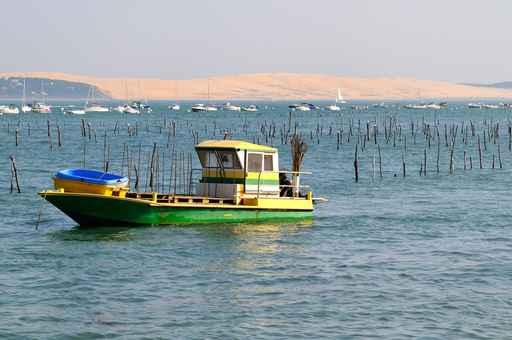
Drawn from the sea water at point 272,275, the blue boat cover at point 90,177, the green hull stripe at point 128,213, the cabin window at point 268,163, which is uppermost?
the cabin window at point 268,163

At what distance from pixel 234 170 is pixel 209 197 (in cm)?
150

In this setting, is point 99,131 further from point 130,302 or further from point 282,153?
point 130,302

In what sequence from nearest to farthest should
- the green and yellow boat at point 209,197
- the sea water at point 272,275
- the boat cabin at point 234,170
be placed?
the sea water at point 272,275 → the green and yellow boat at point 209,197 → the boat cabin at point 234,170

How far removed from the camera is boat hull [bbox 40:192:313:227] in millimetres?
36500

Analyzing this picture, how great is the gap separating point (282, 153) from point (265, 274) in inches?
2446

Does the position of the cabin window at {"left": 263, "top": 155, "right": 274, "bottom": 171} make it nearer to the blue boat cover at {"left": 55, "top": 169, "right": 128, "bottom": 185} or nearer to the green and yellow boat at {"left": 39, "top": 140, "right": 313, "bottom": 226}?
the green and yellow boat at {"left": 39, "top": 140, "right": 313, "bottom": 226}

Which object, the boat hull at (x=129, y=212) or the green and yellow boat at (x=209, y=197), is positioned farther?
the green and yellow boat at (x=209, y=197)

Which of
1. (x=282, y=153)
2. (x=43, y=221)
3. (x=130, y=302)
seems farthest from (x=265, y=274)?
(x=282, y=153)

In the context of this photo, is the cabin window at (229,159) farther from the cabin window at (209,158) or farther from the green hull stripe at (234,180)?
the green hull stripe at (234,180)

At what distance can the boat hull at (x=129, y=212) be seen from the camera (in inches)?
1437

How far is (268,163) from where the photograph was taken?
4031 centimetres

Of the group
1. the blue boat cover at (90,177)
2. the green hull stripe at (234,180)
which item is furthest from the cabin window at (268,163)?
the blue boat cover at (90,177)

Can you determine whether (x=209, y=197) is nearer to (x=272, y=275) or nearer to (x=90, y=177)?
(x=90, y=177)

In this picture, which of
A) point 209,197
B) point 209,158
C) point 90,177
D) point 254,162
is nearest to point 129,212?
point 90,177
